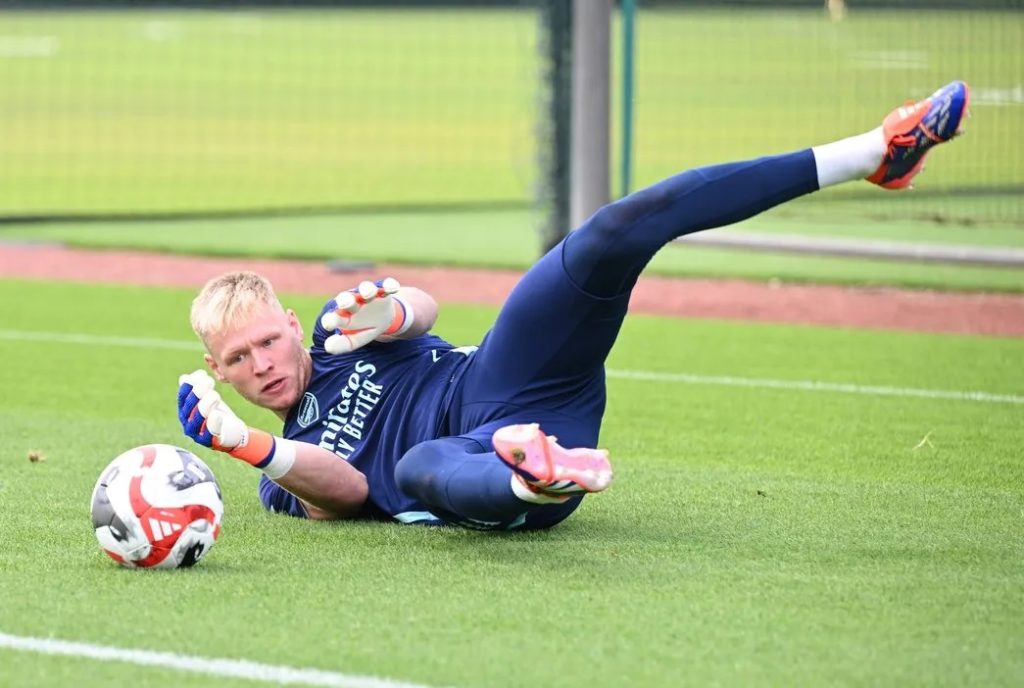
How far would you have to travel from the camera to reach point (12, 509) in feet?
19.7

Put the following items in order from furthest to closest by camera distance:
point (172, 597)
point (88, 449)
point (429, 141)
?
1. point (429, 141)
2. point (88, 449)
3. point (172, 597)

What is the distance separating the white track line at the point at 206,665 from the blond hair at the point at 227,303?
1.43 metres

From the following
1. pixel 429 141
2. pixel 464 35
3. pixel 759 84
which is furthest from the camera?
pixel 464 35

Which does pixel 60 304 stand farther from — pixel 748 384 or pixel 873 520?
pixel 873 520

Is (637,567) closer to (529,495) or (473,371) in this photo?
(529,495)

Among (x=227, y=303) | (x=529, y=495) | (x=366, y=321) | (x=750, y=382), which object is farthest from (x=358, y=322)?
(x=750, y=382)

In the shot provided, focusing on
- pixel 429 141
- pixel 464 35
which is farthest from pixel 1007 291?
pixel 464 35

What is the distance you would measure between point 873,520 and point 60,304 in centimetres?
718

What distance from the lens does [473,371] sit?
5711mm

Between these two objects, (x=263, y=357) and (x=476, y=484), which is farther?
(x=263, y=357)

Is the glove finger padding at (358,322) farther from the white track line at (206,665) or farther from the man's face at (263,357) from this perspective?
the white track line at (206,665)

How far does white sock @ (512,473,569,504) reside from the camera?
488 centimetres

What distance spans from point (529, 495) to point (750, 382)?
4140mm

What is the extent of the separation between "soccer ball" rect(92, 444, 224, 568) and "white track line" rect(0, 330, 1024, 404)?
13.7ft
